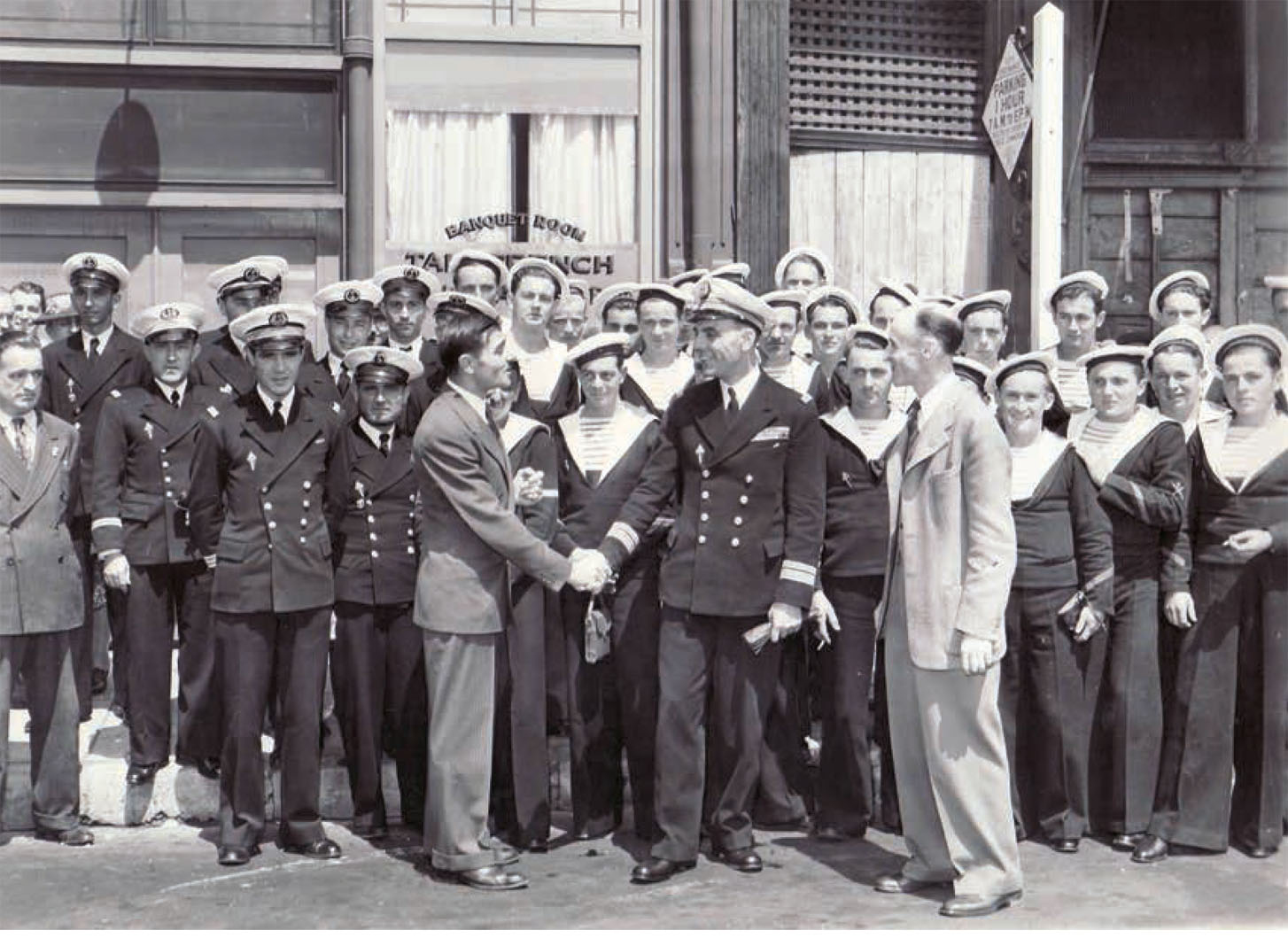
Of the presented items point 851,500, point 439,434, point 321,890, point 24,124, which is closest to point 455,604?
point 439,434

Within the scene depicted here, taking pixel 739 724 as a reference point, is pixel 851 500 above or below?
above

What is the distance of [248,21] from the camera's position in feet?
37.3

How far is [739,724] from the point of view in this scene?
6.89 meters

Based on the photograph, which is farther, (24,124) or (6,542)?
(24,124)

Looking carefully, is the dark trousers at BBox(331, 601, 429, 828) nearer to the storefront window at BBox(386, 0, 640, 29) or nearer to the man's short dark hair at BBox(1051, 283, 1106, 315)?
the man's short dark hair at BBox(1051, 283, 1106, 315)

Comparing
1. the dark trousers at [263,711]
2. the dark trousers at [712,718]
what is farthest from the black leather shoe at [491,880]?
the dark trousers at [263,711]

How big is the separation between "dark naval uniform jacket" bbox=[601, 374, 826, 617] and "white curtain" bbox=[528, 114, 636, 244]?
4910 millimetres

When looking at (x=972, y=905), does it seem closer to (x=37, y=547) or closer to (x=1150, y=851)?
(x=1150, y=851)

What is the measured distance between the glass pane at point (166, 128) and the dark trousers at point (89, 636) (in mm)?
3839

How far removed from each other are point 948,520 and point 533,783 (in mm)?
2065

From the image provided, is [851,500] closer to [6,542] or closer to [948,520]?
[948,520]

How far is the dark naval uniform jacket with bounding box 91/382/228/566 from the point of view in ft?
24.8

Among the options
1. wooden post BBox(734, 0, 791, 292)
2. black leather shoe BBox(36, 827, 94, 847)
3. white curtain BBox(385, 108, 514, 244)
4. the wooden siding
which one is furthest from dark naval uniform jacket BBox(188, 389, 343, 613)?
the wooden siding

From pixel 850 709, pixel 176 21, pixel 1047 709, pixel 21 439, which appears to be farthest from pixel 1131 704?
pixel 176 21
